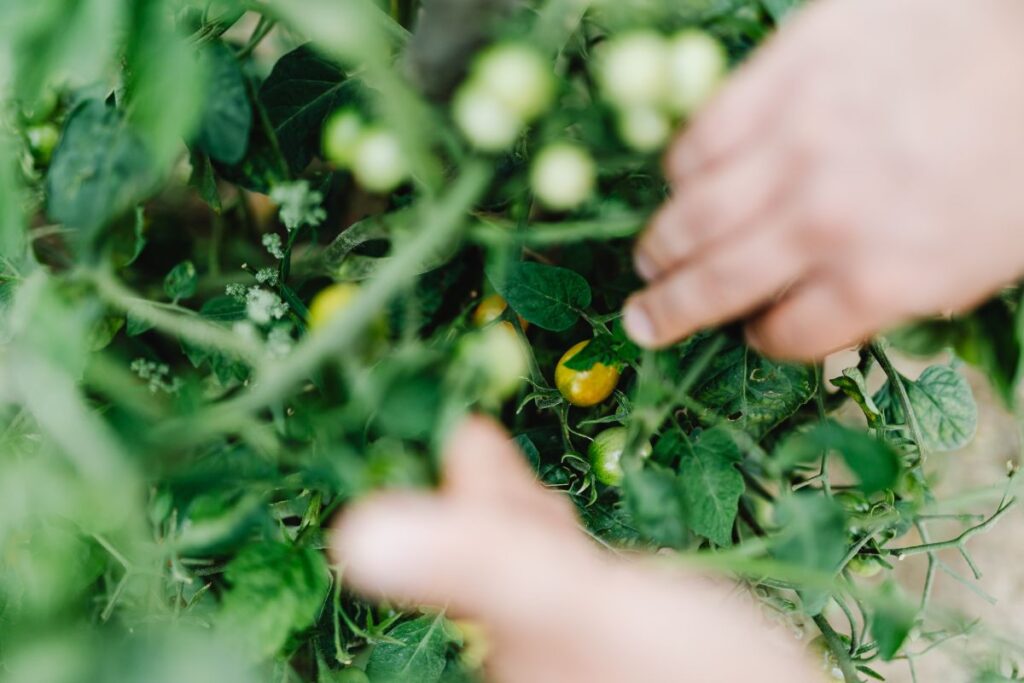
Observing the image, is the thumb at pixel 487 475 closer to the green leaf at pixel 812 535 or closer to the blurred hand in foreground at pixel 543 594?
the blurred hand in foreground at pixel 543 594

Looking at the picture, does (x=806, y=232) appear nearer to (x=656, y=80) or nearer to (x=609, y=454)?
(x=656, y=80)

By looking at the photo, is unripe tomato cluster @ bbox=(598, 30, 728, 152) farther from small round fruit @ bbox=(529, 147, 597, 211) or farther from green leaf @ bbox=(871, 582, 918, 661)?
green leaf @ bbox=(871, 582, 918, 661)

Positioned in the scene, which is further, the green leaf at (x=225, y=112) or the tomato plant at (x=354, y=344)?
the green leaf at (x=225, y=112)

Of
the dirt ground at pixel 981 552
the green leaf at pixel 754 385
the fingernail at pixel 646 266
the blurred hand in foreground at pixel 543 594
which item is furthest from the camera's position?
the dirt ground at pixel 981 552

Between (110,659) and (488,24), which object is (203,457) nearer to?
(110,659)

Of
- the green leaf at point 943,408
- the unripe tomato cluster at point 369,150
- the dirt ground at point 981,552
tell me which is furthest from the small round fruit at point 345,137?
the dirt ground at point 981,552

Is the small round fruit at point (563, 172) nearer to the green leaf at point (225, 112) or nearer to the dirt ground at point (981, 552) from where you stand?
the green leaf at point (225, 112)

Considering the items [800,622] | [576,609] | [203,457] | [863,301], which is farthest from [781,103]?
[800,622]

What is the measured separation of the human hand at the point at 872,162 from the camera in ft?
1.20

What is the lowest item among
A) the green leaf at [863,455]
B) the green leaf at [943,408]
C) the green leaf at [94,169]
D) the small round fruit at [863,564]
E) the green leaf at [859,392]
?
the small round fruit at [863,564]

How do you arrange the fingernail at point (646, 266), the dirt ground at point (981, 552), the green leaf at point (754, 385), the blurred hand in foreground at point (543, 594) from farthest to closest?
the dirt ground at point (981, 552), the green leaf at point (754, 385), the fingernail at point (646, 266), the blurred hand in foreground at point (543, 594)

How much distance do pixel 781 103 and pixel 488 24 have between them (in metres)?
0.16

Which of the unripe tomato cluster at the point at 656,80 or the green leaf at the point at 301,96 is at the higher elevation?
the unripe tomato cluster at the point at 656,80

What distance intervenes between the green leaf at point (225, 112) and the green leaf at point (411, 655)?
379 millimetres
